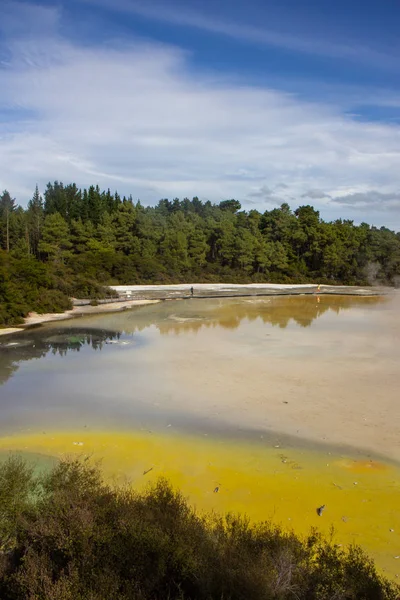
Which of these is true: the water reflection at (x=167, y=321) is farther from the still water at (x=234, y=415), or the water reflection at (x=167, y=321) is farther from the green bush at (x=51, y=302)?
the green bush at (x=51, y=302)

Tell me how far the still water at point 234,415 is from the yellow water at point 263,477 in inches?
1.2

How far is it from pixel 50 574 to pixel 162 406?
25.5ft

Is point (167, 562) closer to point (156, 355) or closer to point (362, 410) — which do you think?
point (362, 410)

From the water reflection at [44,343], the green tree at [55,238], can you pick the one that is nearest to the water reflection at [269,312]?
the water reflection at [44,343]

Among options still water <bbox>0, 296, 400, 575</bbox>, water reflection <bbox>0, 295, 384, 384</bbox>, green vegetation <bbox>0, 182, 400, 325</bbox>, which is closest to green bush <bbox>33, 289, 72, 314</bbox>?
water reflection <bbox>0, 295, 384, 384</bbox>

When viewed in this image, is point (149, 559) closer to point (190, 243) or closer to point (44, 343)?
point (44, 343)

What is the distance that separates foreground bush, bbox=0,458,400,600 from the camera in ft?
15.4

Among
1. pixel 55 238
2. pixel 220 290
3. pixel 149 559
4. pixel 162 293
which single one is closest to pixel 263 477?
pixel 149 559

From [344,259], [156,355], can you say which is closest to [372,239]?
[344,259]

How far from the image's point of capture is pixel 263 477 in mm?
8828

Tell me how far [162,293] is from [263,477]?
36.0m

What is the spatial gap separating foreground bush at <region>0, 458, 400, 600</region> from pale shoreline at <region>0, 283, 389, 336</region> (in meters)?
19.0

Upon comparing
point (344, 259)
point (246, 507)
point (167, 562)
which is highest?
point (344, 259)

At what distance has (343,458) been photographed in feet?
31.4
